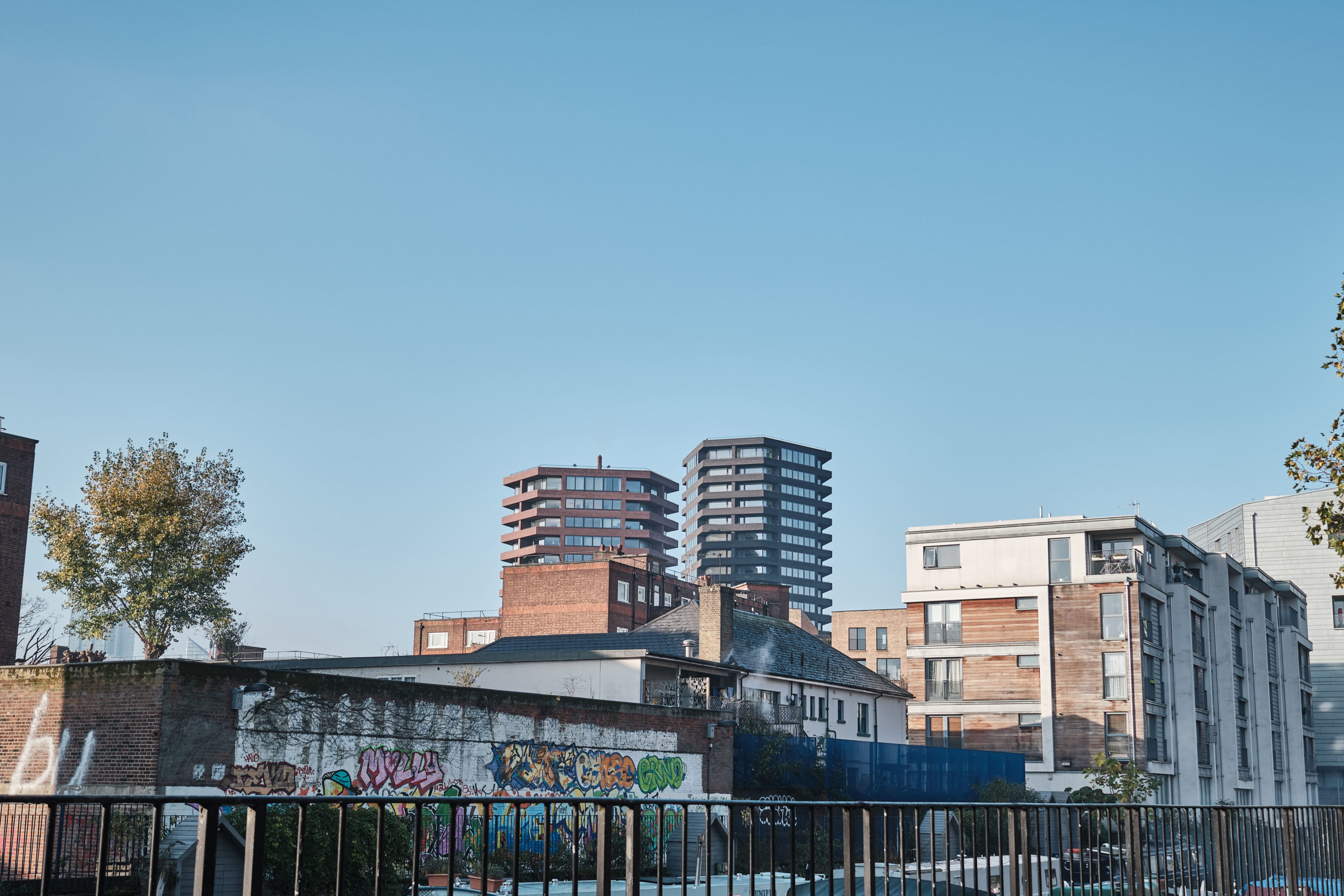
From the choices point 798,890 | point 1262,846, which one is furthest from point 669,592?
point 1262,846

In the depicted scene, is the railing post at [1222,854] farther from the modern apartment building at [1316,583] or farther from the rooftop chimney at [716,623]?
the modern apartment building at [1316,583]

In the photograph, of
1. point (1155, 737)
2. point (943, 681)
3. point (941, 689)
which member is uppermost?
point (943, 681)

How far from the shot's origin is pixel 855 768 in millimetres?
42094

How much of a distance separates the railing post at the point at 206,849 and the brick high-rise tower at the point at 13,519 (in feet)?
147

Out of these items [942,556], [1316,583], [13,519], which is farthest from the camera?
[1316,583]

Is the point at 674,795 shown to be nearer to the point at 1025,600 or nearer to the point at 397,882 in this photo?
the point at 397,882

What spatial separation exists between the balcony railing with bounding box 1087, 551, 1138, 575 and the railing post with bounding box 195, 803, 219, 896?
57361 millimetres

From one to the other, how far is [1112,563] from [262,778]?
44276mm

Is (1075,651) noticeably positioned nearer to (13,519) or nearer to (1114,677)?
(1114,677)

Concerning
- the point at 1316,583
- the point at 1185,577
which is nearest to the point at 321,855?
the point at 1185,577

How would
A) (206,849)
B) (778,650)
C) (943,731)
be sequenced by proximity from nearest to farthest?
1. (206,849)
2. (778,650)
3. (943,731)

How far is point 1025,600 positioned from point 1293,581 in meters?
41.9

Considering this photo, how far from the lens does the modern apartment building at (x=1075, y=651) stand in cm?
5769

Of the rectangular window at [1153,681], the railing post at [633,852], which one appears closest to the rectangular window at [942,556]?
the rectangular window at [1153,681]
